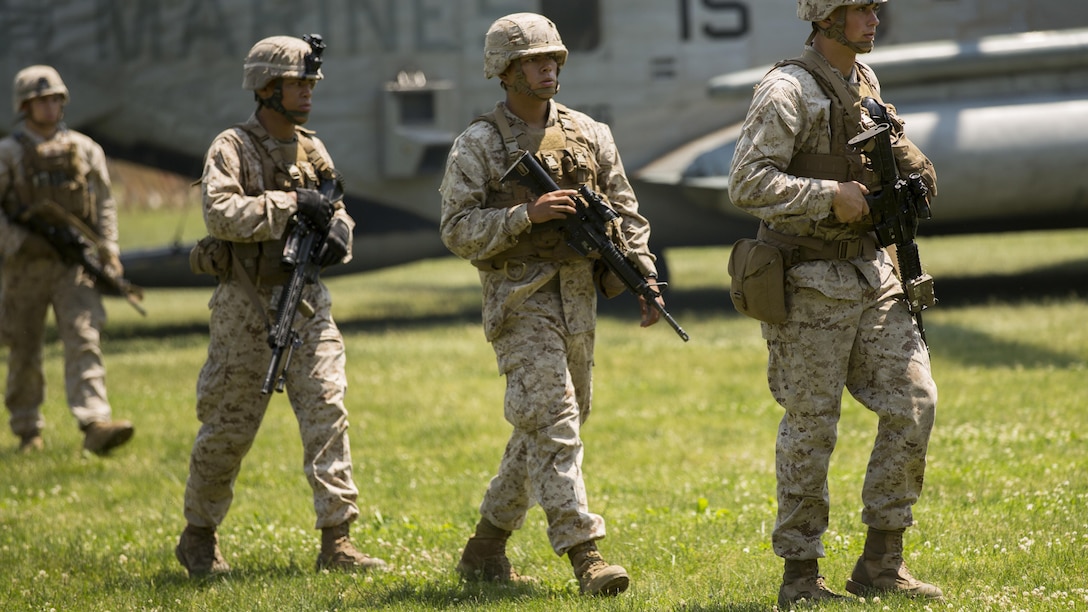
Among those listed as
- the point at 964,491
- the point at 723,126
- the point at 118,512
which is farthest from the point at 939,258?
the point at 118,512

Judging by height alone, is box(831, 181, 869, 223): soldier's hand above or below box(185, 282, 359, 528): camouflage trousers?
above

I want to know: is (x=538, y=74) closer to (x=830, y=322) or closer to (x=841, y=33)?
(x=841, y=33)

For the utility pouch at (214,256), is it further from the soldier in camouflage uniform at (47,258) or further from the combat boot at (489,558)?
the soldier in camouflage uniform at (47,258)

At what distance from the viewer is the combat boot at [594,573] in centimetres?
559

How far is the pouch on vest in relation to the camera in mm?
5375

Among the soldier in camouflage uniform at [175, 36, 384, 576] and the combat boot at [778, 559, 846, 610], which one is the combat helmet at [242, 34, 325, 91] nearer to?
the soldier in camouflage uniform at [175, 36, 384, 576]

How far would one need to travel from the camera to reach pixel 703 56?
590 inches

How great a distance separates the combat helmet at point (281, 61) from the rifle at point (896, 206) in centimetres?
269

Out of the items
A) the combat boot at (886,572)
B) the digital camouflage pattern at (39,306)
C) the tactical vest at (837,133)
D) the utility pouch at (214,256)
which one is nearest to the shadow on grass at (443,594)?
the combat boot at (886,572)

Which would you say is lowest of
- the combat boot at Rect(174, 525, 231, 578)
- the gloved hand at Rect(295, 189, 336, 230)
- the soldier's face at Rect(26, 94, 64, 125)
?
the combat boot at Rect(174, 525, 231, 578)

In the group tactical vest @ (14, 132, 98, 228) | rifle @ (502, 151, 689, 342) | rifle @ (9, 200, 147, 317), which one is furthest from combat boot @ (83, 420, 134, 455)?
rifle @ (502, 151, 689, 342)

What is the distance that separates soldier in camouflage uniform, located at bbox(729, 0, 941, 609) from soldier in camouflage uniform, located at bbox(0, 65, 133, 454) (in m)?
5.87

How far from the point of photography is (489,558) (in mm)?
6195

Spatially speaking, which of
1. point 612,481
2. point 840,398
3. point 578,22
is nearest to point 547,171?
point 840,398
